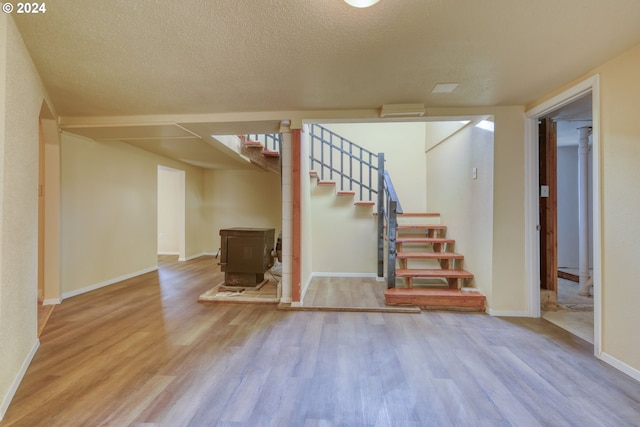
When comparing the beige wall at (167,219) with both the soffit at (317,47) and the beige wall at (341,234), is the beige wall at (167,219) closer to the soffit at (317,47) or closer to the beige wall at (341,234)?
the beige wall at (341,234)

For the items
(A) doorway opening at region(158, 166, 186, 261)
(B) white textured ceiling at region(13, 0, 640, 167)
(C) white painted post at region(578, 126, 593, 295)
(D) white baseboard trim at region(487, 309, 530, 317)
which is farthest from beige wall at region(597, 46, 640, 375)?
(A) doorway opening at region(158, 166, 186, 261)

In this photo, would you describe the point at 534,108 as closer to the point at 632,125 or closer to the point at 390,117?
the point at 632,125

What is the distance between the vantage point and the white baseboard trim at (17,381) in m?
1.55

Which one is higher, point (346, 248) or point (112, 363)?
point (346, 248)

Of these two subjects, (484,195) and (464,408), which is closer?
(464,408)

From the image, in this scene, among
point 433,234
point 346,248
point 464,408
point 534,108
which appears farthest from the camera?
point 346,248

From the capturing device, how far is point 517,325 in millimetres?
2795

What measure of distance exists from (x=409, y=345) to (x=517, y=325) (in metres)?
1.24

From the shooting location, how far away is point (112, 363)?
2.07 m

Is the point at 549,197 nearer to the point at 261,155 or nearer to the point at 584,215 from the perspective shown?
the point at 584,215

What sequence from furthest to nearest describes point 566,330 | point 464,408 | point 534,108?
point 534,108 → point 566,330 → point 464,408

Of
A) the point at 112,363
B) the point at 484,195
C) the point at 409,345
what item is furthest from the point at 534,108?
the point at 112,363

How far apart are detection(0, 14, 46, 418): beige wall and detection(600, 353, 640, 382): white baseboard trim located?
374cm

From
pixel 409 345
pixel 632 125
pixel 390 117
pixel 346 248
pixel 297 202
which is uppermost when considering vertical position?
pixel 390 117
